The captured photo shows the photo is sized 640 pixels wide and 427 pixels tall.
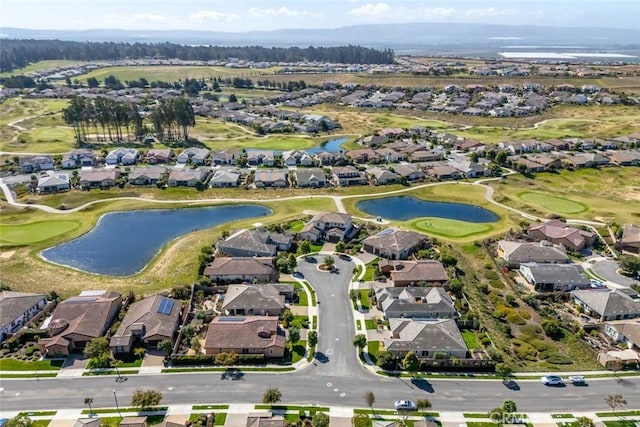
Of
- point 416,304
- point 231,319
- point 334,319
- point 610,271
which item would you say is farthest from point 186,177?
point 610,271

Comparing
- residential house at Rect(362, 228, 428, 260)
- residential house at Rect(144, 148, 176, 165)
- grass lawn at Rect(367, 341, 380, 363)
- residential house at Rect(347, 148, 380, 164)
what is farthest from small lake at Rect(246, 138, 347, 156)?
grass lawn at Rect(367, 341, 380, 363)

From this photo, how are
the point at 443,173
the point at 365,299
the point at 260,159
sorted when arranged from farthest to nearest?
the point at 260,159
the point at 443,173
the point at 365,299

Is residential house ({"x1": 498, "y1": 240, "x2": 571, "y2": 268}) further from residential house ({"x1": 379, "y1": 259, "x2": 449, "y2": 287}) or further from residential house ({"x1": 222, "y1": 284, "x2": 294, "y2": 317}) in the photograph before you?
residential house ({"x1": 222, "y1": 284, "x2": 294, "y2": 317})

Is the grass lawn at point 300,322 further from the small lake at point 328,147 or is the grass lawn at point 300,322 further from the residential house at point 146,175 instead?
the small lake at point 328,147

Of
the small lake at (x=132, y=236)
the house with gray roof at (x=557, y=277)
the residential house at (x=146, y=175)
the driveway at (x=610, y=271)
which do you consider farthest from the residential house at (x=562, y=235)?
the residential house at (x=146, y=175)

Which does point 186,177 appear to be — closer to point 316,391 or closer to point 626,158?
point 316,391
